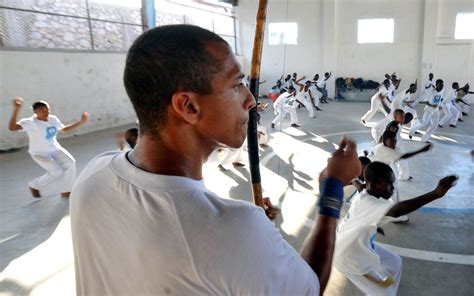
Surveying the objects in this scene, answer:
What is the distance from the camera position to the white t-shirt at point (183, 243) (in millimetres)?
734

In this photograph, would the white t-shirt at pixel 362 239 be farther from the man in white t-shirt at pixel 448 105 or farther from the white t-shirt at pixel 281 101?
the man in white t-shirt at pixel 448 105

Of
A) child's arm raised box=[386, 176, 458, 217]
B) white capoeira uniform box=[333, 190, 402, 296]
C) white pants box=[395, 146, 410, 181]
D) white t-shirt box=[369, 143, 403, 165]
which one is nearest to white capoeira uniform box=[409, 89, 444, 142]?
white pants box=[395, 146, 410, 181]

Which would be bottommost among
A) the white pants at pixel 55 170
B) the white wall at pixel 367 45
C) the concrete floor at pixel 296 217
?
the concrete floor at pixel 296 217

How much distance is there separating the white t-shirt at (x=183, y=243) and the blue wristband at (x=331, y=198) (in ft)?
0.83

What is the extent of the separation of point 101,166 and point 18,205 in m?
4.74

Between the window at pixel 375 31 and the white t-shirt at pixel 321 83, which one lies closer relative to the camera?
the white t-shirt at pixel 321 83

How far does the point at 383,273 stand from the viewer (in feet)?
8.50

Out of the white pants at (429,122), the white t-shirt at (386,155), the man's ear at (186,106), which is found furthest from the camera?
the white pants at (429,122)

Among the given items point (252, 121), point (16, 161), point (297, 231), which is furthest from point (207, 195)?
point (16, 161)

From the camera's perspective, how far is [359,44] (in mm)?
16453

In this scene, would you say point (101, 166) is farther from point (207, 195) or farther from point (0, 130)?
point (0, 130)

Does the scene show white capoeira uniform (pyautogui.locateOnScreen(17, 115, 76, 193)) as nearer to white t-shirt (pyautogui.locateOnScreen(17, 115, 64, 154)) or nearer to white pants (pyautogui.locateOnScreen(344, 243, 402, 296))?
white t-shirt (pyautogui.locateOnScreen(17, 115, 64, 154))

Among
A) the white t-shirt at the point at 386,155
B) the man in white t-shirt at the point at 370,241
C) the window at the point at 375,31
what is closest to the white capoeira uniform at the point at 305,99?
the window at the point at 375,31

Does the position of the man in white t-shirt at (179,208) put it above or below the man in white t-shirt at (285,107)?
above
